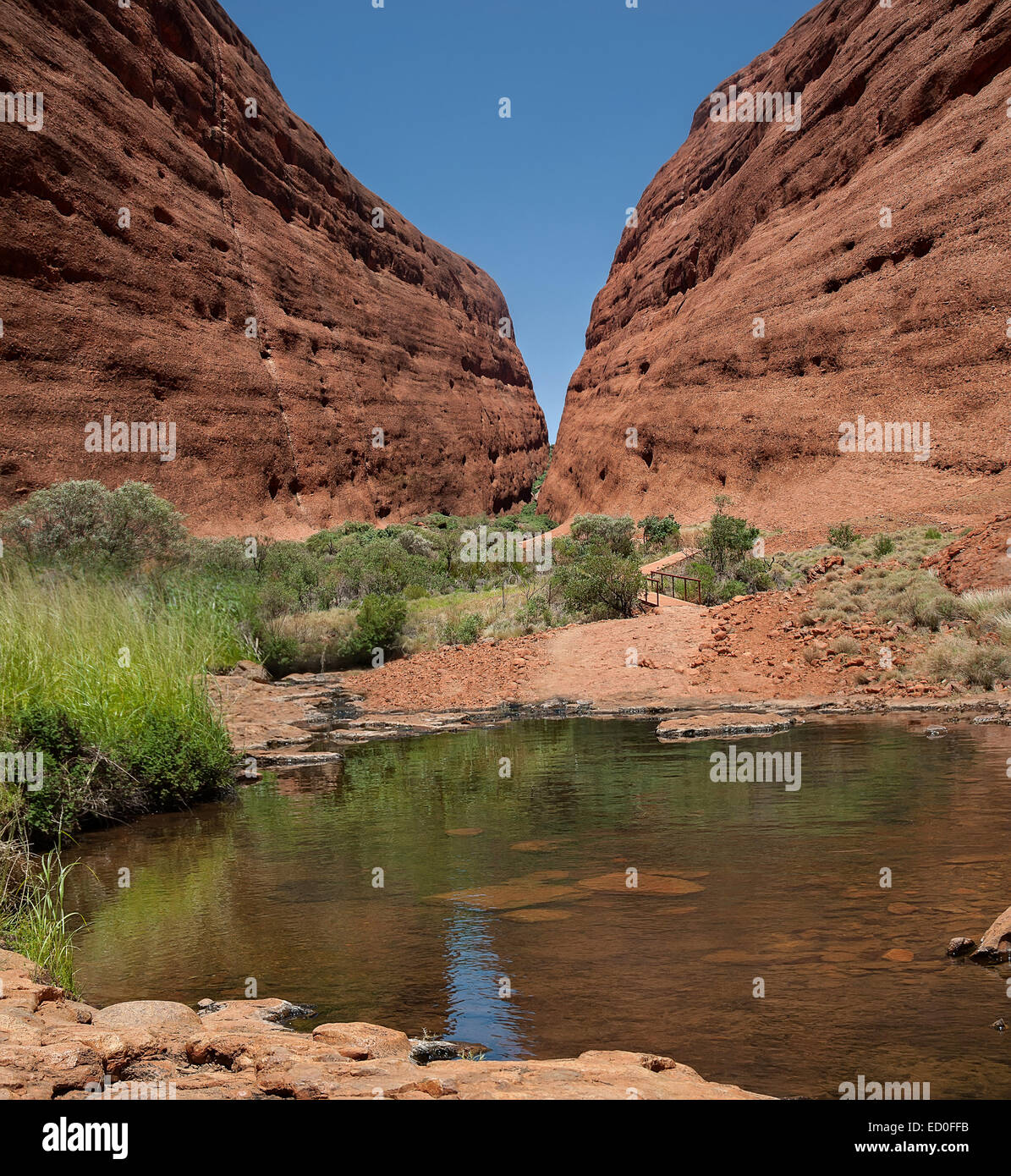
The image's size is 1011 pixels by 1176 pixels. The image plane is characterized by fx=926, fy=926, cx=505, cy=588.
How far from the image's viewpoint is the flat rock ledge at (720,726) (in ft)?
41.2

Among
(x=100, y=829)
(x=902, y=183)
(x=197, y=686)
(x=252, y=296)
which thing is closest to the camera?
(x=100, y=829)

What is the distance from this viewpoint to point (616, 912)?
5793 millimetres

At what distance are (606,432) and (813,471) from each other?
19.1 meters

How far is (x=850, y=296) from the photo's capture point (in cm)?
3831

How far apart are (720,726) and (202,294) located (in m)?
39.1

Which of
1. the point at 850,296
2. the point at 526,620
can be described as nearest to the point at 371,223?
the point at 850,296

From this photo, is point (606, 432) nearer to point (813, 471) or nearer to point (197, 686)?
point (813, 471)

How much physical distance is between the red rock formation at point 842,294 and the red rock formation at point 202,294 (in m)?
15.1

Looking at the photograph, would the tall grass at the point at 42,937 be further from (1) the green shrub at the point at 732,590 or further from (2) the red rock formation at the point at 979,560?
(1) the green shrub at the point at 732,590

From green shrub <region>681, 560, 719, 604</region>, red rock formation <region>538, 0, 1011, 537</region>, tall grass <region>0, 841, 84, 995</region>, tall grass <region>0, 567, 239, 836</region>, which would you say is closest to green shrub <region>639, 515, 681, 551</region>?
red rock formation <region>538, 0, 1011, 537</region>

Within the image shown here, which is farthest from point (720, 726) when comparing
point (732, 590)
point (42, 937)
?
point (732, 590)
